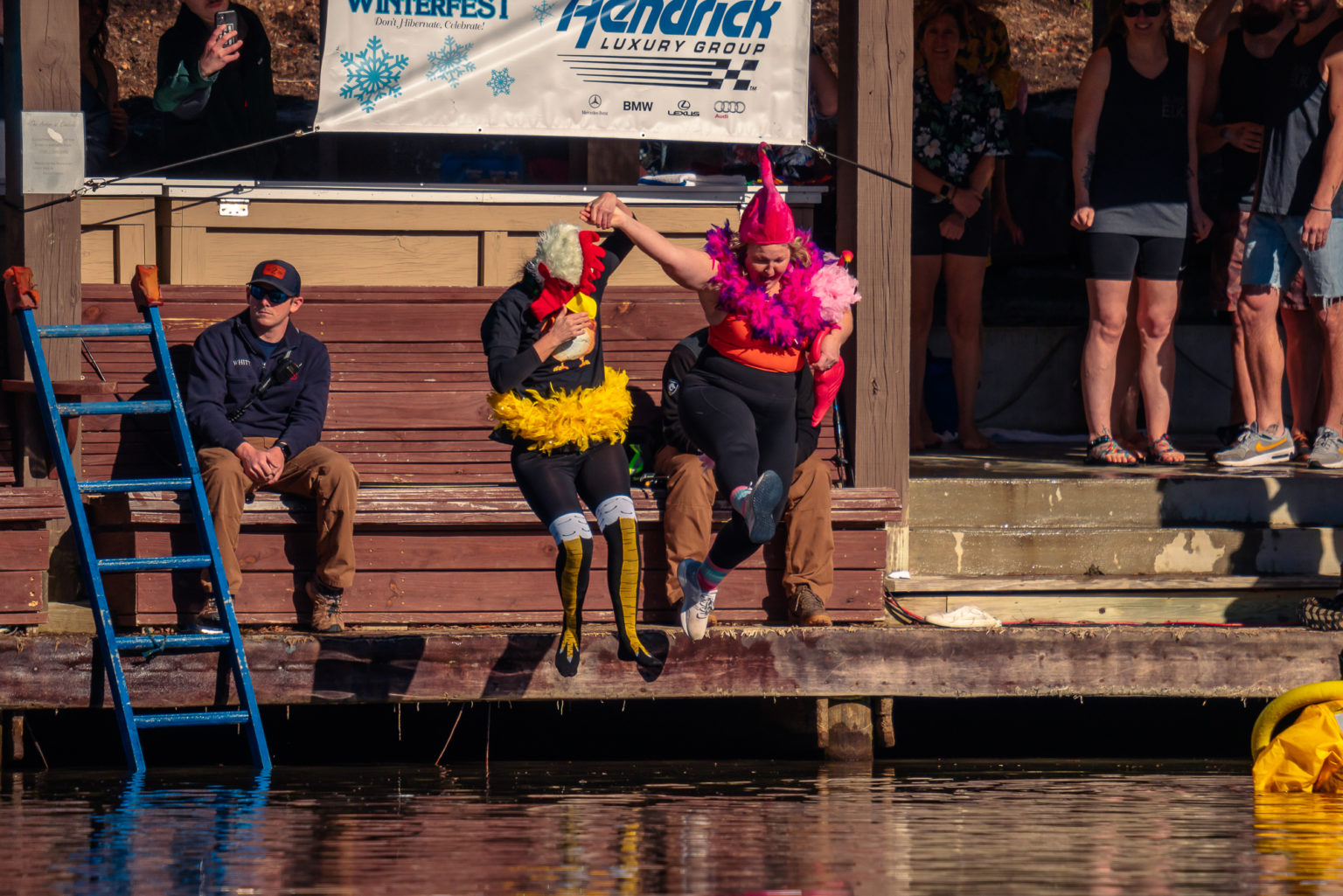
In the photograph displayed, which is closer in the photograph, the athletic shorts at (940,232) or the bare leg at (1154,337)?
the bare leg at (1154,337)

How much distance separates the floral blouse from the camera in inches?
381

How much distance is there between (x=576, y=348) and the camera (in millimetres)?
7297

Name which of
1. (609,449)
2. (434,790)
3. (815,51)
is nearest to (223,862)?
(434,790)

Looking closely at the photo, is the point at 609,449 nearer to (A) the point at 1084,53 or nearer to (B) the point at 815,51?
(B) the point at 815,51

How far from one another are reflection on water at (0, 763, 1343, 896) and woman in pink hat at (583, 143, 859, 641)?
91cm

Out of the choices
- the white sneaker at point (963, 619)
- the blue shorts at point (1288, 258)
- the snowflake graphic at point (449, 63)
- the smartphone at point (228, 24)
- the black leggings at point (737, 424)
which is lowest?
the white sneaker at point (963, 619)

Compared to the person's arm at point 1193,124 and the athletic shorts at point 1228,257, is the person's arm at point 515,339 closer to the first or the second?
the person's arm at point 1193,124

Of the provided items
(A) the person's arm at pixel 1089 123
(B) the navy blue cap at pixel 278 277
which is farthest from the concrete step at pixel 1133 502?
(B) the navy blue cap at pixel 278 277

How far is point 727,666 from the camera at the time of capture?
7574 millimetres

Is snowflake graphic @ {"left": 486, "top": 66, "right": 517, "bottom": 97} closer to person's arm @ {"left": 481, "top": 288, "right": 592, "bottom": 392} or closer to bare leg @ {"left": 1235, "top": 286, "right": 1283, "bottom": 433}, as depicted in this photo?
person's arm @ {"left": 481, "top": 288, "right": 592, "bottom": 392}

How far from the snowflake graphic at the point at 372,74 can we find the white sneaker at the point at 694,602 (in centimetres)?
264

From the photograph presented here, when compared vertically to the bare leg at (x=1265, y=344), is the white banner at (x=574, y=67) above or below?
above

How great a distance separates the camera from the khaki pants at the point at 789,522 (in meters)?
7.75

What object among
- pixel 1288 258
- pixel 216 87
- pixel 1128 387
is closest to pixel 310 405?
pixel 216 87
